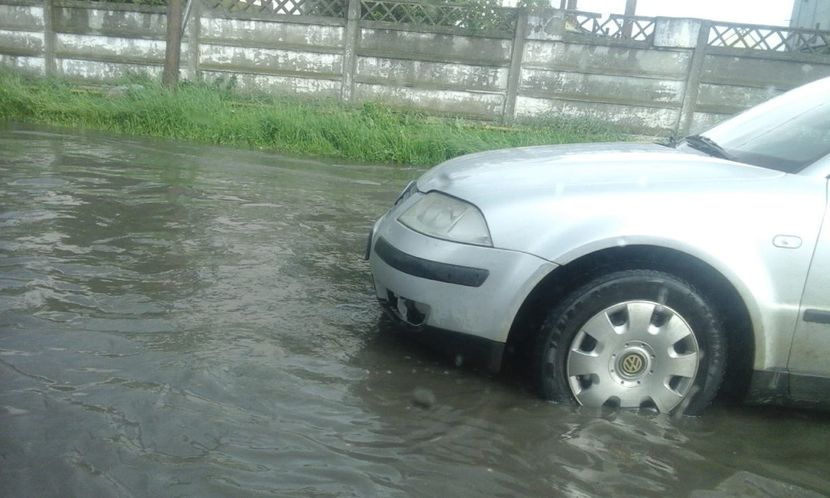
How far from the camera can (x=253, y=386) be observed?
128 inches

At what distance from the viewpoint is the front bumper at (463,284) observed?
311 cm

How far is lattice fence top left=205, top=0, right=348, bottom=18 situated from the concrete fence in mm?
20

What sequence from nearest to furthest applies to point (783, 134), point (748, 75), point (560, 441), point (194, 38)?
point (560, 441), point (783, 134), point (748, 75), point (194, 38)

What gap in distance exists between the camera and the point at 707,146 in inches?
156

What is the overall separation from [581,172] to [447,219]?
0.61 m

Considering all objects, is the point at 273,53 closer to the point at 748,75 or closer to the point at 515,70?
the point at 515,70

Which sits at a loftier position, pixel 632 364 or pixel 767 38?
pixel 767 38

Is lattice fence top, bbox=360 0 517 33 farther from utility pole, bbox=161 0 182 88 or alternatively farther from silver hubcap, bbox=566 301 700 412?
silver hubcap, bbox=566 301 700 412

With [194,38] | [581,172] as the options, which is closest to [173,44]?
[194,38]

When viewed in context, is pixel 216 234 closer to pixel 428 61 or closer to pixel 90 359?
pixel 90 359

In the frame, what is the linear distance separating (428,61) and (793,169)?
10.1m

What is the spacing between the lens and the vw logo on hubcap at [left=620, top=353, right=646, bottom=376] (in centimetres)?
313

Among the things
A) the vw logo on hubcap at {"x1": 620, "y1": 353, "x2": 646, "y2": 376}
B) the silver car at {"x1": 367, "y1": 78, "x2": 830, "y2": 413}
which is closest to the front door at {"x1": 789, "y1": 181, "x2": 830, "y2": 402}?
the silver car at {"x1": 367, "y1": 78, "x2": 830, "y2": 413}

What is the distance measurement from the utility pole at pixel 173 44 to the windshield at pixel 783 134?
10.0 meters
